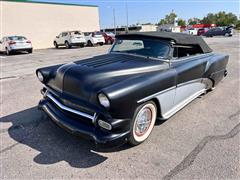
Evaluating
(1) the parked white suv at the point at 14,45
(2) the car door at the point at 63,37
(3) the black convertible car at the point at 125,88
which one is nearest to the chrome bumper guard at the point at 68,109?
(3) the black convertible car at the point at 125,88

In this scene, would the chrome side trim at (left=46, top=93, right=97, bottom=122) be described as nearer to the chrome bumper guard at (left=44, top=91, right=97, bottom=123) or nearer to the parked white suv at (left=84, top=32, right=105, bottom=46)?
the chrome bumper guard at (left=44, top=91, right=97, bottom=123)

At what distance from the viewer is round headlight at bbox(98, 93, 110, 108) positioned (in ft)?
8.72

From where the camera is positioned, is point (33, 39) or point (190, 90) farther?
point (33, 39)

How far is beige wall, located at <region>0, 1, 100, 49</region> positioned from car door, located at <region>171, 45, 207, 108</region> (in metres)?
21.7

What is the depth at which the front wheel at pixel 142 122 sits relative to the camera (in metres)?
2.99

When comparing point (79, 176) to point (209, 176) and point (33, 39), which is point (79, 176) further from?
A: point (33, 39)

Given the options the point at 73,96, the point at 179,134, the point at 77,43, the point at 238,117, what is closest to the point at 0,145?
the point at 73,96

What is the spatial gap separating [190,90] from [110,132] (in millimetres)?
2127

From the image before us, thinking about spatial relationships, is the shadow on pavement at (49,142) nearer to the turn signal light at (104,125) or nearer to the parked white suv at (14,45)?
the turn signal light at (104,125)

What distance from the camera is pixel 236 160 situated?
2820mm

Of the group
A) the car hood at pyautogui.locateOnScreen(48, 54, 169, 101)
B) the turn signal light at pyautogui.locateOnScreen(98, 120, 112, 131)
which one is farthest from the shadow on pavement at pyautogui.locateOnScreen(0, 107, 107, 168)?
the car hood at pyautogui.locateOnScreen(48, 54, 169, 101)

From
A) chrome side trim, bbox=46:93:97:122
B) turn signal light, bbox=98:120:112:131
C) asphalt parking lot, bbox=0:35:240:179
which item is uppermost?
chrome side trim, bbox=46:93:97:122

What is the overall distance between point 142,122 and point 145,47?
1.51 m

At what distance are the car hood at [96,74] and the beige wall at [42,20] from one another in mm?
21314
